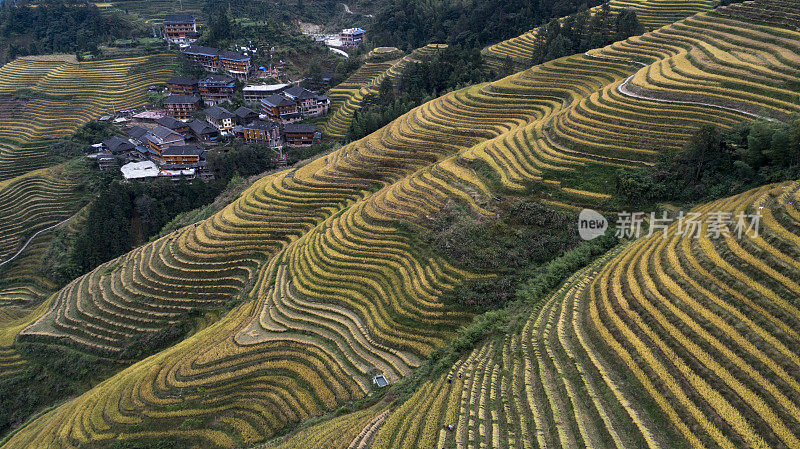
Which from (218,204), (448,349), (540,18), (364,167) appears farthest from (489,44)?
(448,349)

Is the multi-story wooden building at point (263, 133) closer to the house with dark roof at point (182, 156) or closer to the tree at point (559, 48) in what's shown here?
the house with dark roof at point (182, 156)

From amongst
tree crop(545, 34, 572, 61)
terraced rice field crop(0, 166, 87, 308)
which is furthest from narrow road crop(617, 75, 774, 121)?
terraced rice field crop(0, 166, 87, 308)

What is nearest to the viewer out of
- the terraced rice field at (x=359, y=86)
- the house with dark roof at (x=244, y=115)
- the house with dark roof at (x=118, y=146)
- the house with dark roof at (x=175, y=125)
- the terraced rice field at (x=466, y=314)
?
the terraced rice field at (x=466, y=314)

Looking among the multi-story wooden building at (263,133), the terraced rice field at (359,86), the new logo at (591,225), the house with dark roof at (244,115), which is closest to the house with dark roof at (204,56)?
the house with dark roof at (244,115)

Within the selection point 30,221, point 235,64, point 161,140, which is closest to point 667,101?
point 161,140

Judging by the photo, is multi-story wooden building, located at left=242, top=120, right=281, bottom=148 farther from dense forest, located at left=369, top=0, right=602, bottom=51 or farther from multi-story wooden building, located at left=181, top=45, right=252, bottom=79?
dense forest, located at left=369, top=0, right=602, bottom=51

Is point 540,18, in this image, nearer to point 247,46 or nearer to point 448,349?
point 247,46

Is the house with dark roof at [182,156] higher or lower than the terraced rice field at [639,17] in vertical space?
lower

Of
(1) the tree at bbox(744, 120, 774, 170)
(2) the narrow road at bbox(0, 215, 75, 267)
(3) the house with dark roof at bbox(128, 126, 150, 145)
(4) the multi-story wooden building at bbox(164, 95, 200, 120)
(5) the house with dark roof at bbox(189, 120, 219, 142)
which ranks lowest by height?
(2) the narrow road at bbox(0, 215, 75, 267)
